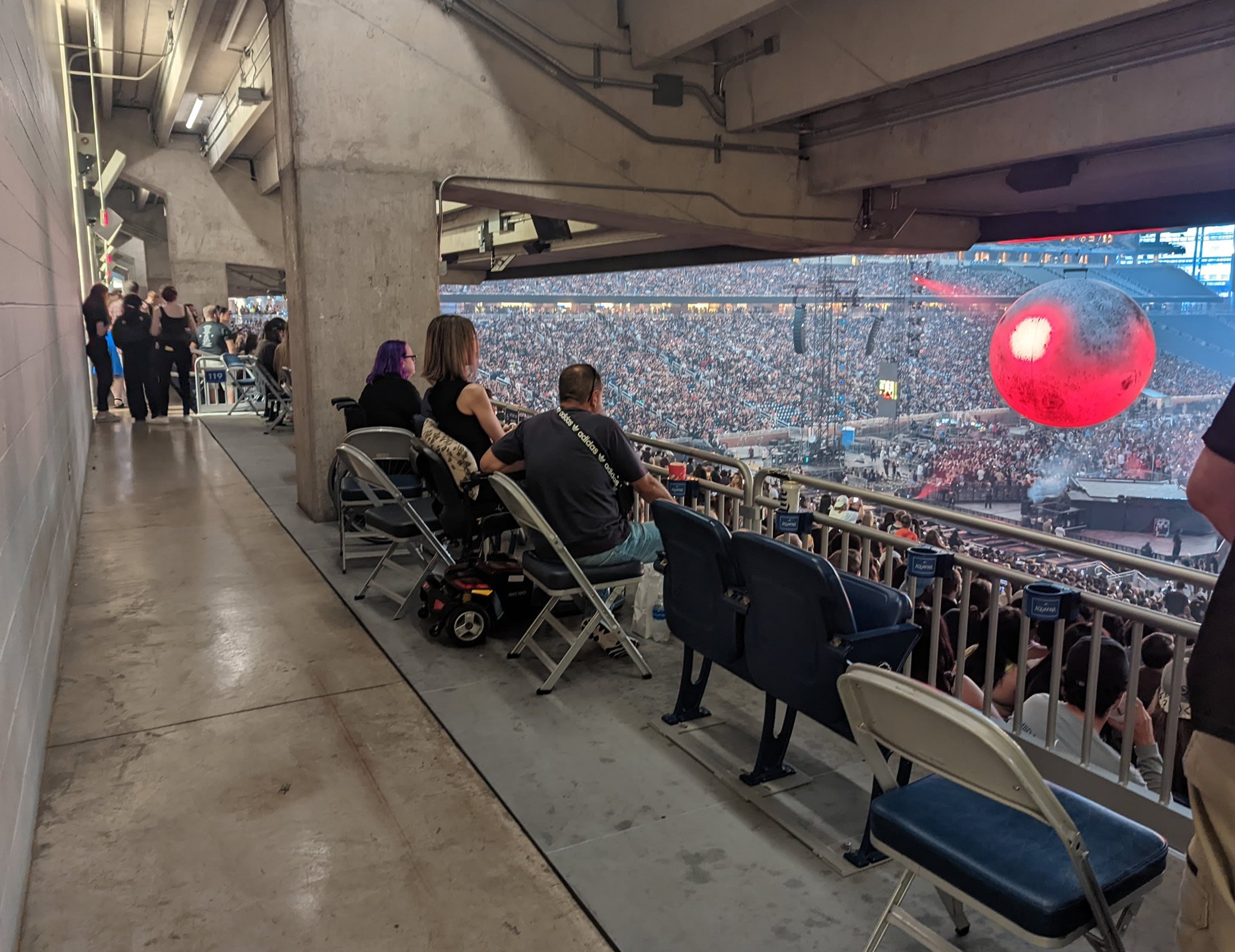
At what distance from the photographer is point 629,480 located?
3.67 metres

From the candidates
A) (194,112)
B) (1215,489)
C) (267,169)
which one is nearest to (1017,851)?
(1215,489)

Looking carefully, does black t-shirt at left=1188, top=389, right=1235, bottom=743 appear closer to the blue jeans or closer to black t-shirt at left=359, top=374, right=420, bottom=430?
the blue jeans

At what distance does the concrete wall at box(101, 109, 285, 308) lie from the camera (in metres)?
15.0

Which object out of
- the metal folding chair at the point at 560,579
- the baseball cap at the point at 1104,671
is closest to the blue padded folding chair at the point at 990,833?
the baseball cap at the point at 1104,671

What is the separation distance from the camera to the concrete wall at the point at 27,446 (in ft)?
7.23

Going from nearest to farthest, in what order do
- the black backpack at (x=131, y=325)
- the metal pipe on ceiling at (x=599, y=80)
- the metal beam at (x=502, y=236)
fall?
1. the metal pipe on ceiling at (x=599, y=80)
2. the black backpack at (x=131, y=325)
3. the metal beam at (x=502, y=236)

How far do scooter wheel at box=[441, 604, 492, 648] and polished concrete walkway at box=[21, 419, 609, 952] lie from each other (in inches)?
12.5

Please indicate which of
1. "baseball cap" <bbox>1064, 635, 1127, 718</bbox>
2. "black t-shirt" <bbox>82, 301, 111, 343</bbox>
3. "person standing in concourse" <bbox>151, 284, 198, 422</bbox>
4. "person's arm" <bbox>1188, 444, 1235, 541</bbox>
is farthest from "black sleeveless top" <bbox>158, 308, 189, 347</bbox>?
"person's arm" <bbox>1188, 444, 1235, 541</bbox>

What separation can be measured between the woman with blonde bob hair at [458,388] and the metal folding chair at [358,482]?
0.83ft

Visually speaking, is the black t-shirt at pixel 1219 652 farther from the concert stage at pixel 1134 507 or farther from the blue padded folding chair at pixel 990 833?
the concert stage at pixel 1134 507

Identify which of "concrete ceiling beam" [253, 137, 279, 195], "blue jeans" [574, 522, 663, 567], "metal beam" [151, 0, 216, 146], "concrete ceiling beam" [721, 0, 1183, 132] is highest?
"metal beam" [151, 0, 216, 146]

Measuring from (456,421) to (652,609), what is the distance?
4.65 ft

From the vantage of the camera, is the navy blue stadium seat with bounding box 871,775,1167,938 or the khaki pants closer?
the khaki pants

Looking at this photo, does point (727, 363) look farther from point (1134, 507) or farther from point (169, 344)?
point (1134, 507)
